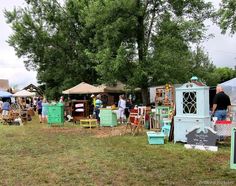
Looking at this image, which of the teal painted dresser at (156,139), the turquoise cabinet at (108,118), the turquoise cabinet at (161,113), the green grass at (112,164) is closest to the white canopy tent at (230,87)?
the turquoise cabinet at (161,113)

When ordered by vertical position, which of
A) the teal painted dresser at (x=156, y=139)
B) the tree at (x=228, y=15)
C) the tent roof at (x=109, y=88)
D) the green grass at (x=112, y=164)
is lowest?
the green grass at (x=112, y=164)

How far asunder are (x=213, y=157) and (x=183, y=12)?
17.7 m

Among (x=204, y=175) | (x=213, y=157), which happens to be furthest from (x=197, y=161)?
(x=204, y=175)

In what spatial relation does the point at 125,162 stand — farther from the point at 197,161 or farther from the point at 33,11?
the point at 33,11

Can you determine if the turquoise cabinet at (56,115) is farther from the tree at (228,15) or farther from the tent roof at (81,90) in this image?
the tree at (228,15)

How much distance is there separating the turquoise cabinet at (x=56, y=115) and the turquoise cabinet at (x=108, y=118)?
2.60 metres

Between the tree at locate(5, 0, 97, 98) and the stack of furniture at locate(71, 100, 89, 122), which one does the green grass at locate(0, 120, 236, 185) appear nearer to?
the stack of furniture at locate(71, 100, 89, 122)

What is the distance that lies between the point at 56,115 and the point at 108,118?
3.23 metres

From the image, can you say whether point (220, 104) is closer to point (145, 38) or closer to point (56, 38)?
point (145, 38)

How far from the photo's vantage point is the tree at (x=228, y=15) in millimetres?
15234

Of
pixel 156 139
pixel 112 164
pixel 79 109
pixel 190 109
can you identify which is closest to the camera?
pixel 112 164

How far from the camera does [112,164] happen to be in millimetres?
7945

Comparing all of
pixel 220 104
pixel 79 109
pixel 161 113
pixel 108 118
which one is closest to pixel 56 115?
pixel 79 109

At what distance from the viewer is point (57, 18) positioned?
3459cm
